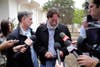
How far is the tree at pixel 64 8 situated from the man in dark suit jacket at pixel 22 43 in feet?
85.8

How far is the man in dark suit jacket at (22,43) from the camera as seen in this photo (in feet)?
14.1

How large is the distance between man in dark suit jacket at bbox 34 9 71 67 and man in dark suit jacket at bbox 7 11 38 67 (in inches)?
7.9

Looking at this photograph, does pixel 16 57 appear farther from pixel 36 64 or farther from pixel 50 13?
pixel 50 13

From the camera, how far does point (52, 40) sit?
4699 mm

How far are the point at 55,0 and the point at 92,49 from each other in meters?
31.2

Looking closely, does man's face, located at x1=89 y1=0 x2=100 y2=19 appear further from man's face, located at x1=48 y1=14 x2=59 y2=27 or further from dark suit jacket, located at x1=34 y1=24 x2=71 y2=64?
dark suit jacket, located at x1=34 y1=24 x2=71 y2=64

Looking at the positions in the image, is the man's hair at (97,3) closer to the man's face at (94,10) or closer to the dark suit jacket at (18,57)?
the man's face at (94,10)

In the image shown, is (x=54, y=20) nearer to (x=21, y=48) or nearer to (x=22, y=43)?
(x=22, y=43)

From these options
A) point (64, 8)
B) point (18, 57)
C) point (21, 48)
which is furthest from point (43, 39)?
point (64, 8)

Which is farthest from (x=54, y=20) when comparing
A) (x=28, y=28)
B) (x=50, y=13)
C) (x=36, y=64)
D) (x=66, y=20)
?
(x=66, y=20)

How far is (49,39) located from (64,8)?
89.9 feet

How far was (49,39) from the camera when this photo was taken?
4.71 m

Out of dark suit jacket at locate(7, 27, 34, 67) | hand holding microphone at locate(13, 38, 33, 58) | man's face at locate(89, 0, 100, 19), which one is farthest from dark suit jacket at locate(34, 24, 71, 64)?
man's face at locate(89, 0, 100, 19)

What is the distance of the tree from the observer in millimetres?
31294
